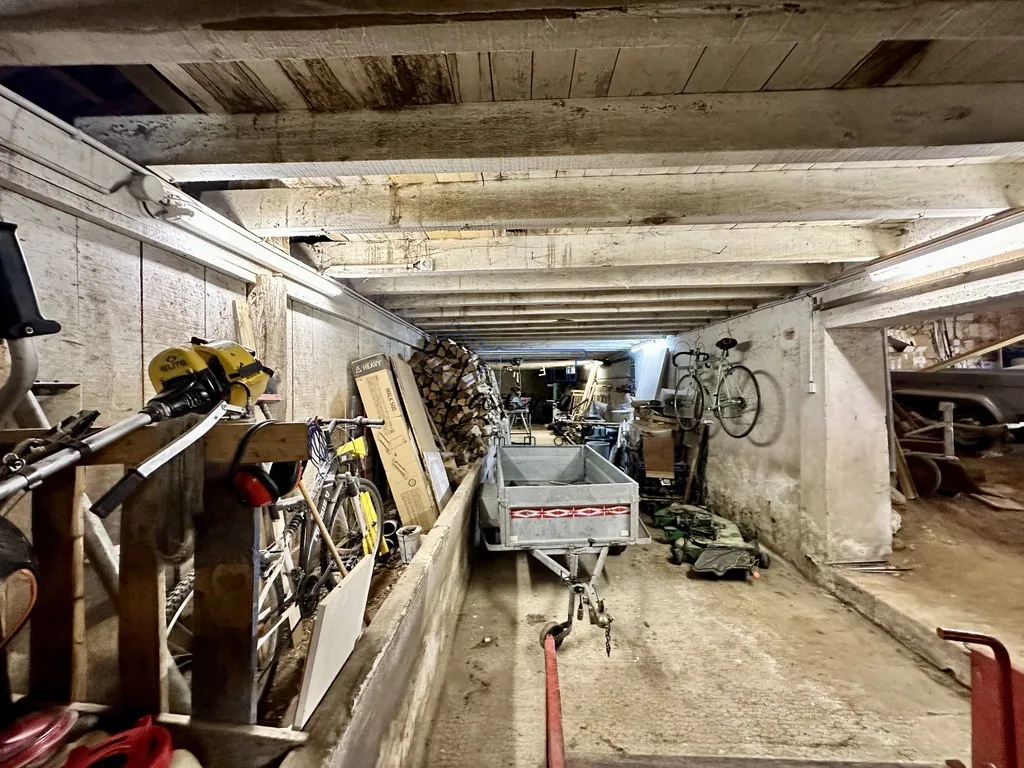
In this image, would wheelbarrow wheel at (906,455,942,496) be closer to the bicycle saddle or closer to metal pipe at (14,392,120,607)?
the bicycle saddle

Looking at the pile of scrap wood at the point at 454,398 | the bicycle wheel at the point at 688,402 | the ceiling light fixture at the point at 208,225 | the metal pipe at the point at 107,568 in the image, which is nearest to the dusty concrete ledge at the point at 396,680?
the metal pipe at the point at 107,568

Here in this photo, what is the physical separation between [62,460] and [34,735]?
2.13 feet

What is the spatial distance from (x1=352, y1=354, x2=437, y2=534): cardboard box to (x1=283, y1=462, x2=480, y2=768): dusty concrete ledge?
672 millimetres

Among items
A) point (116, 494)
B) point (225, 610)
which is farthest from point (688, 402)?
point (116, 494)

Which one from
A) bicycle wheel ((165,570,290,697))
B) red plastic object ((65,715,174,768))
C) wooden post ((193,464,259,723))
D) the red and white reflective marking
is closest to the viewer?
red plastic object ((65,715,174,768))

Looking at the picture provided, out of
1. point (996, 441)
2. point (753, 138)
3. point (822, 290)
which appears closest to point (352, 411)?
point (753, 138)

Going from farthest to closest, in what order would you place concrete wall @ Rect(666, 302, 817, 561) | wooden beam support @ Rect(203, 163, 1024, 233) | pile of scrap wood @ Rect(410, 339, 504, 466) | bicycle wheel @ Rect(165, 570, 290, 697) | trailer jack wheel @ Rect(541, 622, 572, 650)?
pile of scrap wood @ Rect(410, 339, 504, 466)
concrete wall @ Rect(666, 302, 817, 561)
trailer jack wheel @ Rect(541, 622, 572, 650)
wooden beam support @ Rect(203, 163, 1024, 233)
bicycle wheel @ Rect(165, 570, 290, 697)

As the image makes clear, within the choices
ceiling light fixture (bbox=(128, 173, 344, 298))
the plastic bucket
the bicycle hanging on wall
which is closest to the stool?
the bicycle hanging on wall

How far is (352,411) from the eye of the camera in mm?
3793

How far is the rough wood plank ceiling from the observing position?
1240 mm

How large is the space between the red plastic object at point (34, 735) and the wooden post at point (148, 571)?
4.8 inches

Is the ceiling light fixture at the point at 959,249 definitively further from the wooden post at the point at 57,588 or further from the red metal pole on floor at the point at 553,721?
the wooden post at the point at 57,588

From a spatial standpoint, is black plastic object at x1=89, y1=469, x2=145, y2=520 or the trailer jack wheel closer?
black plastic object at x1=89, y1=469, x2=145, y2=520

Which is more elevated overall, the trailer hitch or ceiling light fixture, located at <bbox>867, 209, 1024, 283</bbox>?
ceiling light fixture, located at <bbox>867, 209, 1024, 283</bbox>
